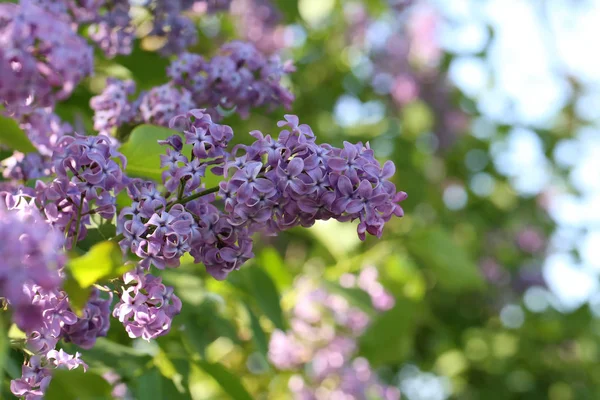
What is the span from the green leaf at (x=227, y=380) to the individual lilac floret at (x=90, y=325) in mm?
287

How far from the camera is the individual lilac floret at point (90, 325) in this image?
0.91 meters

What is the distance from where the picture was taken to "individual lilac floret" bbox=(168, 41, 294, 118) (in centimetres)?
124

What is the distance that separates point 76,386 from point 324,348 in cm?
154

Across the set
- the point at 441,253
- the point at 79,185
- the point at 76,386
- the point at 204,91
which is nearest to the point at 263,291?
the point at 204,91

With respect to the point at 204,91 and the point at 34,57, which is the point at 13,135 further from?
the point at 204,91

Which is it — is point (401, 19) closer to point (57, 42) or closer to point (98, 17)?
point (98, 17)

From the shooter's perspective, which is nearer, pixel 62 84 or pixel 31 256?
pixel 31 256

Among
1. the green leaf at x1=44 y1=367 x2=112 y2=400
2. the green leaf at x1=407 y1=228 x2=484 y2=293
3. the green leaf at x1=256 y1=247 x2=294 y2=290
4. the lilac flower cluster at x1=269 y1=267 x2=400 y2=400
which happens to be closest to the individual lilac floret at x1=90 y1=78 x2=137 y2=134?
the green leaf at x1=44 y1=367 x2=112 y2=400

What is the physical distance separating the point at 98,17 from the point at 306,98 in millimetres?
1326

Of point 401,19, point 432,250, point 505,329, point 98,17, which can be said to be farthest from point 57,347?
point 401,19

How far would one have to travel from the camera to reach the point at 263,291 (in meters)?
1.43

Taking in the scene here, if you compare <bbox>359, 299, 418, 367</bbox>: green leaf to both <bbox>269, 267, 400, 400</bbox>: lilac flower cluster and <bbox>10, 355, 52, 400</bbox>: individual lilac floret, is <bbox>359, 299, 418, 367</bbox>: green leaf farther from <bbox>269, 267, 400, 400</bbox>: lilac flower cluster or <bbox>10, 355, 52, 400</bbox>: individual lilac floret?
<bbox>10, 355, 52, 400</bbox>: individual lilac floret

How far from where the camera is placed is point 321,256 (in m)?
2.40

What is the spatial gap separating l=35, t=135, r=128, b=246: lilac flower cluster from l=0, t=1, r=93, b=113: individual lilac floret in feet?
0.30
